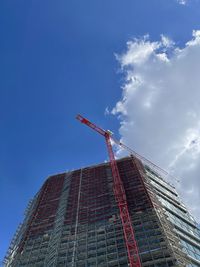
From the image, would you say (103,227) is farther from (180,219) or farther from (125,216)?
(180,219)

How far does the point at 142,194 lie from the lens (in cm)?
5131

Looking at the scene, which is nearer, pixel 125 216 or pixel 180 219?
pixel 125 216

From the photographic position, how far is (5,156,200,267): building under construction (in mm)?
39531

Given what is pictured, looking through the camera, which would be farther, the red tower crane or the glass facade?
the glass facade

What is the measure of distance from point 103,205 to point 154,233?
491 inches

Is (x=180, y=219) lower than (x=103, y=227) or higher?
higher

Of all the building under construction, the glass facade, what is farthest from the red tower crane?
the glass facade

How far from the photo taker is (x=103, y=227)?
45.7 metres

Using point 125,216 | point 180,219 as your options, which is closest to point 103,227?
point 125,216

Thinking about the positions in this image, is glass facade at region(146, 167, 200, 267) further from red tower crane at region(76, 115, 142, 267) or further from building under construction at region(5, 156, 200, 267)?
red tower crane at region(76, 115, 142, 267)

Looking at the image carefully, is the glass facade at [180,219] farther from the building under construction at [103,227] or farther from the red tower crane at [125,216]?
the red tower crane at [125,216]

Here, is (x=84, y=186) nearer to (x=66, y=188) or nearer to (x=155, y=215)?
(x=66, y=188)

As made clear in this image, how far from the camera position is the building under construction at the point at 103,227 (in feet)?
130

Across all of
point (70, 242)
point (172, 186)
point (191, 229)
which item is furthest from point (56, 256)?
point (172, 186)
